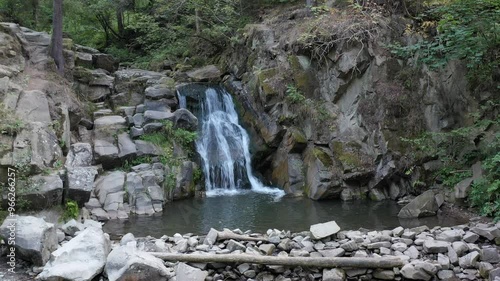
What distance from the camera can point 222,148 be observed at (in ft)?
48.2

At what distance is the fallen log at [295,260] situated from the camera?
641 centimetres

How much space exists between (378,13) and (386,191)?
5.58 metres

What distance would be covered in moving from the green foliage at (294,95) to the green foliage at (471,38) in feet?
12.7

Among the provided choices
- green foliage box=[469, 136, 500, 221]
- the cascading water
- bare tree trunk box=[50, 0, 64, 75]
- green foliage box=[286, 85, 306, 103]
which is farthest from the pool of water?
bare tree trunk box=[50, 0, 64, 75]

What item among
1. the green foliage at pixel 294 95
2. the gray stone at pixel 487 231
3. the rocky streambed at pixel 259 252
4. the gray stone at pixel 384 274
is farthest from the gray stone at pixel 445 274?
the green foliage at pixel 294 95

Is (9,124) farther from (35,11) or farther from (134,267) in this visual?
(35,11)

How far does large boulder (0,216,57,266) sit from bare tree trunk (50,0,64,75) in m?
8.88

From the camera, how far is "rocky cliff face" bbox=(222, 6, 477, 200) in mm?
12344

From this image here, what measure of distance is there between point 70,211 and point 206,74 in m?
10.2

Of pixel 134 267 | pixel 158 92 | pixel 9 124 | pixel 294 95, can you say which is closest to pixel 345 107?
pixel 294 95

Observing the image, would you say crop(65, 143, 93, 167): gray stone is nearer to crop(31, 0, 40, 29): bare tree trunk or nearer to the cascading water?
the cascading water

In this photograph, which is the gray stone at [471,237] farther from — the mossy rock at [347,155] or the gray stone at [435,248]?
the mossy rock at [347,155]

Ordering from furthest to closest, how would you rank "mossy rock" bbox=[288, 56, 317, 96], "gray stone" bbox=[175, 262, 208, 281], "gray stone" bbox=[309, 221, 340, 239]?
1. "mossy rock" bbox=[288, 56, 317, 96]
2. "gray stone" bbox=[309, 221, 340, 239]
3. "gray stone" bbox=[175, 262, 208, 281]

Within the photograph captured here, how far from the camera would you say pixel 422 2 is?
13703 millimetres
